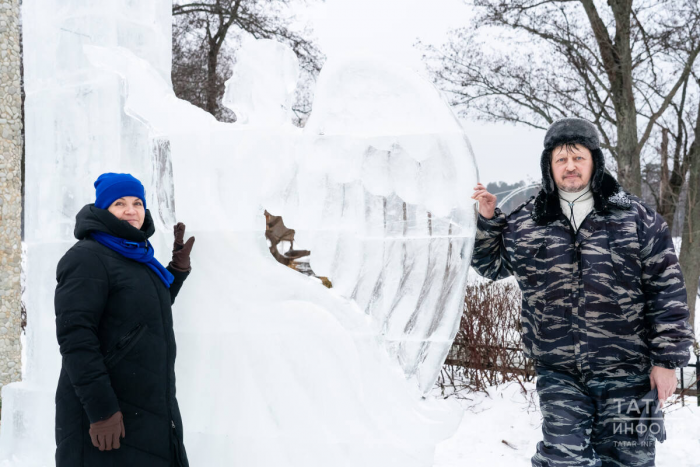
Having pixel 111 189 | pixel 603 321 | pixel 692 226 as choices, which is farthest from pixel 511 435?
pixel 692 226

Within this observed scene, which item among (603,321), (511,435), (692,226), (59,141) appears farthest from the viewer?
(692,226)

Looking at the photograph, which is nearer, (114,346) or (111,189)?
(114,346)

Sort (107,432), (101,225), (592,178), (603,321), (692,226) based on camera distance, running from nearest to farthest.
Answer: (107,432), (101,225), (603,321), (592,178), (692,226)

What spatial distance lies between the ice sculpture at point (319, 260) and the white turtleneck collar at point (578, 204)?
0.39 m

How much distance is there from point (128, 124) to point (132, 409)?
→ 57.3 inches

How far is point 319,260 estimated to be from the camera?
2.46m

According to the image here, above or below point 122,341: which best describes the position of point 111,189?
above

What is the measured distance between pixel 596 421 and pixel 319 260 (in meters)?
1.26

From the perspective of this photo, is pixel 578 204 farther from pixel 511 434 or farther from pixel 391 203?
pixel 511 434

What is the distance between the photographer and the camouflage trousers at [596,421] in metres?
2.22

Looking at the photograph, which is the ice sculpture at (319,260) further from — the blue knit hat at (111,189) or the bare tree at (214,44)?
the bare tree at (214,44)

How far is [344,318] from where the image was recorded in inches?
97.7

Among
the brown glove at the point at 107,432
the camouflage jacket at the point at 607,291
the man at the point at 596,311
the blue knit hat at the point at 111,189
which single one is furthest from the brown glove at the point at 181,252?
the camouflage jacket at the point at 607,291

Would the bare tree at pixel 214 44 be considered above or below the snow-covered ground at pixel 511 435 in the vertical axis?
above
